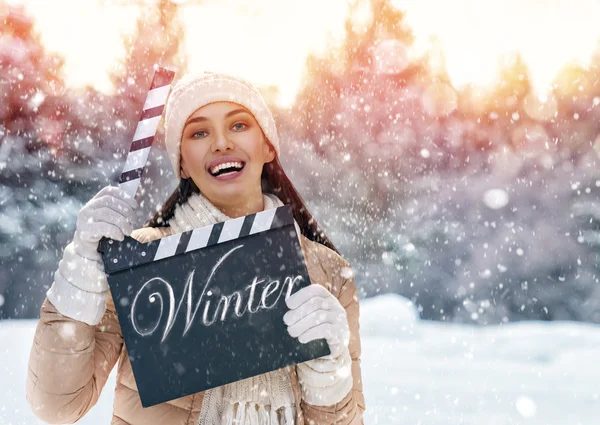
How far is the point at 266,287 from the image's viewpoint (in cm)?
137

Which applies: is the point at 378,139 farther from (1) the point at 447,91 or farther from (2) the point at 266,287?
(2) the point at 266,287

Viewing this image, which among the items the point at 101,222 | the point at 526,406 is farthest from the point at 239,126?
the point at 526,406

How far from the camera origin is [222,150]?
162cm

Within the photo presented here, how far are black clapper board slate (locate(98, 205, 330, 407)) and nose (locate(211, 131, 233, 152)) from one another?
31 centimetres

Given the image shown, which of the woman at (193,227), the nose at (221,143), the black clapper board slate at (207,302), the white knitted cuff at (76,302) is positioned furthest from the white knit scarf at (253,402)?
the nose at (221,143)

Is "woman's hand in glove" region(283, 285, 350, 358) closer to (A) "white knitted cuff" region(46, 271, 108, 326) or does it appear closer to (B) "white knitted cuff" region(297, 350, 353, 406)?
(B) "white knitted cuff" region(297, 350, 353, 406)

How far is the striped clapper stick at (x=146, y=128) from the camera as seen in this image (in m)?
1.43

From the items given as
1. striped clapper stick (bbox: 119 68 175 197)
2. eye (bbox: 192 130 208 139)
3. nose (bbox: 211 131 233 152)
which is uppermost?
eye (bbox: 192 130 208 139)

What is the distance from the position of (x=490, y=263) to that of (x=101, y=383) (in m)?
2.74

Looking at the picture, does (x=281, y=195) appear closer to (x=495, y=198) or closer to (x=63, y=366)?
(x=63, y=366)

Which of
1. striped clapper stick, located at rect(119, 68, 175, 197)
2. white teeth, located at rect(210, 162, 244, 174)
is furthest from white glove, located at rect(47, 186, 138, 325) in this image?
white teeth, located at rect(210, 162, 244, 174)

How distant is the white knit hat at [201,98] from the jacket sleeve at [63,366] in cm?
56

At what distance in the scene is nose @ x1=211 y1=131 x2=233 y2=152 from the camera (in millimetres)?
1612

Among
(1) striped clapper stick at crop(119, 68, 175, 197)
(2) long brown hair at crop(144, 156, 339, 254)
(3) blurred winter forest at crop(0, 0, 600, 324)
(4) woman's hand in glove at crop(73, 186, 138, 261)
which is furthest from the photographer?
(3) blurred winter forest at crop(0, 0, 600, 324)
